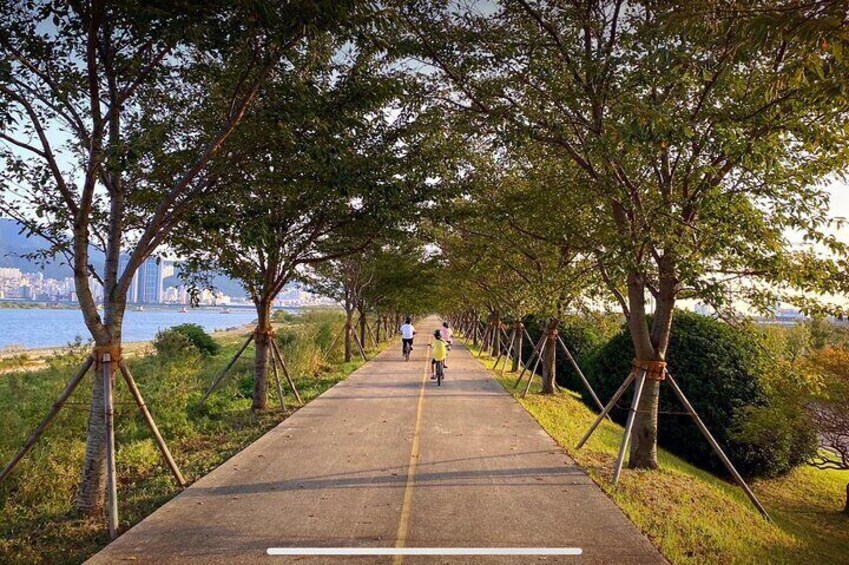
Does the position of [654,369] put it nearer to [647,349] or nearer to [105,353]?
[647,349]

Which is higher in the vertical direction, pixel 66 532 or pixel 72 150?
pixel 72 150

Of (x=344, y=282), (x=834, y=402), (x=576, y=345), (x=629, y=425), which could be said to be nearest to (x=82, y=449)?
(x=629, y=425)

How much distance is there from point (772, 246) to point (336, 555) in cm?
639

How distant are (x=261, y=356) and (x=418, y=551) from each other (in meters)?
8.82

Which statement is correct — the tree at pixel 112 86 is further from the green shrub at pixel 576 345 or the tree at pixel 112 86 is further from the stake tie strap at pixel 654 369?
the green shrub at pixel 576 345

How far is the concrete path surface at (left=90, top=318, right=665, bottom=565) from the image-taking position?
213 inches

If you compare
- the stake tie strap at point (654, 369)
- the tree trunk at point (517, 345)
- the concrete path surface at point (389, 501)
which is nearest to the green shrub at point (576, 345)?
the tree trunk at point (517, 345)

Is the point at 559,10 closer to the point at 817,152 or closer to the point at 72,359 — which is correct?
the point at 817,152

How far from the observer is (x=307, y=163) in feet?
29.1

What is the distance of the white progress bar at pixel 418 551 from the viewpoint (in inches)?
206

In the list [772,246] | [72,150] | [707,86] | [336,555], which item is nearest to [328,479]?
[336,555]

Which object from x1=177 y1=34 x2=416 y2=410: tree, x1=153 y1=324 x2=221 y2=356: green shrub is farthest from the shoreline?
x1=177 y1=34 x2=416 y2=410: tree

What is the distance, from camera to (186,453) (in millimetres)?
9320

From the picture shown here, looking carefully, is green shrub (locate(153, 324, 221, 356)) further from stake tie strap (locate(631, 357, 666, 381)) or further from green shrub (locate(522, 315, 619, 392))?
stake tie strap (locate(631, 357, 666, 381))
